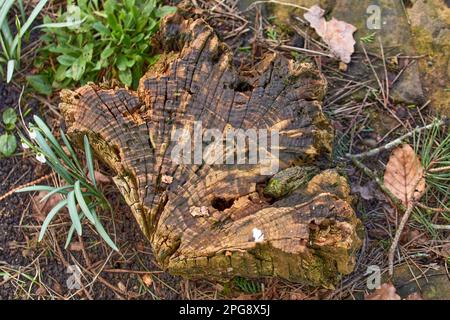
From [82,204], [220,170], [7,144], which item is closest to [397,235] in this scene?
[220,170]

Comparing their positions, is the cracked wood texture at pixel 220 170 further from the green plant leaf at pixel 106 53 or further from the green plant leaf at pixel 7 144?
the green plant leaf at pixel 7 144

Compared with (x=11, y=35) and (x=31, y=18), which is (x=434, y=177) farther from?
(x=11, y=35)

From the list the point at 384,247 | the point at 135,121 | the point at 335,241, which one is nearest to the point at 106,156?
the point at 135,121

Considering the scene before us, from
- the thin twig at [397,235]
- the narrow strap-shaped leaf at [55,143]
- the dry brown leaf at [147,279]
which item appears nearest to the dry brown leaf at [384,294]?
the thin twig at [397,235]

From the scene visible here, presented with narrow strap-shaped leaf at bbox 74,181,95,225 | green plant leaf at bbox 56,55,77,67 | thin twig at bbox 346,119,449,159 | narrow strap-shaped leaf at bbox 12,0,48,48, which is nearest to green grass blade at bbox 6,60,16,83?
narrow strap-shaped leaf at bbox 12,0,48,48
